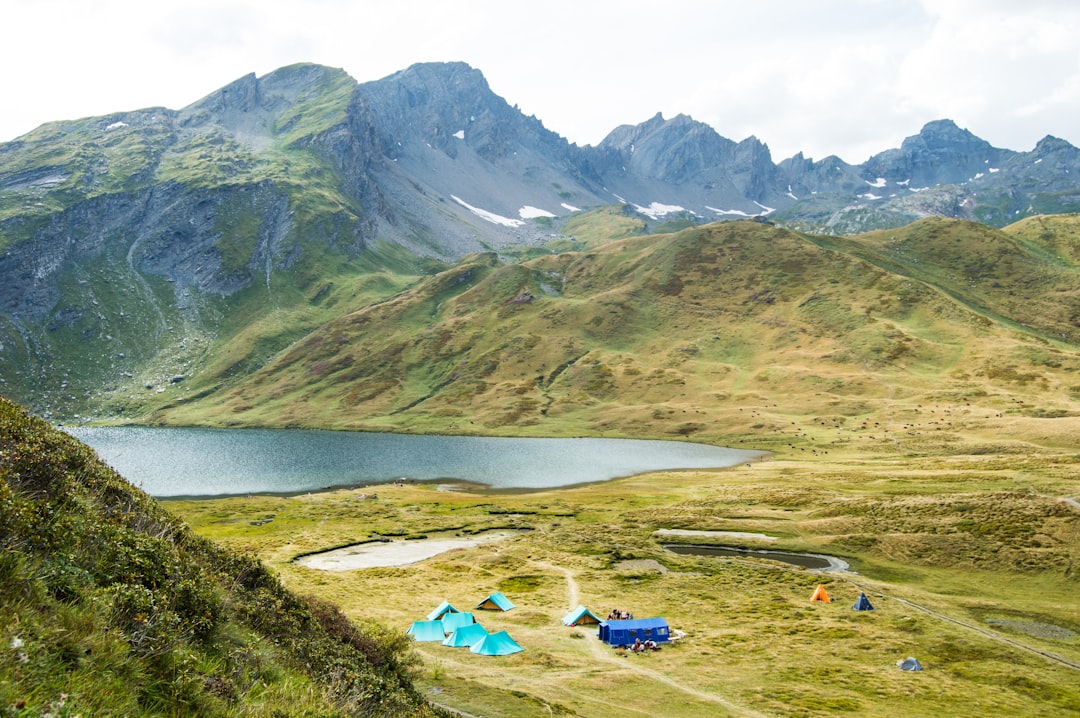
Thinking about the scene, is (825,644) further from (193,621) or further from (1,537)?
(1,537)

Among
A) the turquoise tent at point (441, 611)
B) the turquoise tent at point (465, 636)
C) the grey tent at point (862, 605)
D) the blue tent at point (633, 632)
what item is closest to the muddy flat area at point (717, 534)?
the grey tent at point (862, 605)

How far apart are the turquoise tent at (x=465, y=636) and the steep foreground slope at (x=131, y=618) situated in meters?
28.5

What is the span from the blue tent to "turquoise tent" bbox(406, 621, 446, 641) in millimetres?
13904

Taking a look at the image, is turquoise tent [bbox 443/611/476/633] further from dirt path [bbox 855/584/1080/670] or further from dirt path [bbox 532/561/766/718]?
dirt path [bbox 855/584/1080/670]

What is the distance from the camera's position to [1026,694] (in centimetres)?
4109

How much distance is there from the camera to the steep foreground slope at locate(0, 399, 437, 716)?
920cm

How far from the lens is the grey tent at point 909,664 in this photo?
149 feet

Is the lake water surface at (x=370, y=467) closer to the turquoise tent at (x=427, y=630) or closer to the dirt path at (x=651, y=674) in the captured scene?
the turquoise tent at (x=427, y=630)

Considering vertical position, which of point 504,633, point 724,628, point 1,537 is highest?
point 1,537

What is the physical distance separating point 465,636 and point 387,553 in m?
42.1

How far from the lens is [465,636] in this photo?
50.9m

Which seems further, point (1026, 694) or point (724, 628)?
point (724, 628)

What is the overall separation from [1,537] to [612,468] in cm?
16870

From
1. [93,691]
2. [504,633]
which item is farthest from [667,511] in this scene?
[93,691]
